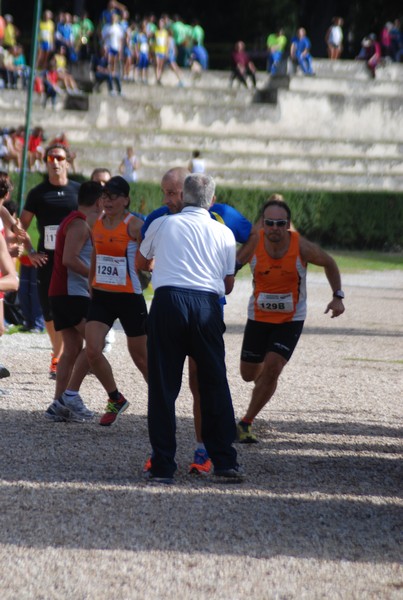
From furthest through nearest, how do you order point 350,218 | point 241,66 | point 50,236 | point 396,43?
point 396,43
point 241,66
point 350,218
point 50,236

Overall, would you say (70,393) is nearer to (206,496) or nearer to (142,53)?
(206,496)

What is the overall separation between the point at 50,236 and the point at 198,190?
3.95 m

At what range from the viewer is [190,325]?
6.84m

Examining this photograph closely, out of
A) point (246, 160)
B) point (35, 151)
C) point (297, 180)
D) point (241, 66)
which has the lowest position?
point (297, 180)

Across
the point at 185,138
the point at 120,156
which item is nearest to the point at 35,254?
the point at 120,156

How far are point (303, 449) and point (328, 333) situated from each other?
7249mm

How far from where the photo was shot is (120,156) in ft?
108

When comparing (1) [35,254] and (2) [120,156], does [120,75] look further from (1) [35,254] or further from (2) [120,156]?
(1) [35,254]

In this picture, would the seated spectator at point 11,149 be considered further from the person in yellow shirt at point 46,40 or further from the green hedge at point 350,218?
the green hedge at point 350,218

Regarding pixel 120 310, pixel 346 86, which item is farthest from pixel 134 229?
pixel 346 86

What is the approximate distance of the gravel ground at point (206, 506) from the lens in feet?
16.7

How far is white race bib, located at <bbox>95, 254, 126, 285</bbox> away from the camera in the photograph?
848 cm

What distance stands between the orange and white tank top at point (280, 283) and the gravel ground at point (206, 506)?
2.84 ft

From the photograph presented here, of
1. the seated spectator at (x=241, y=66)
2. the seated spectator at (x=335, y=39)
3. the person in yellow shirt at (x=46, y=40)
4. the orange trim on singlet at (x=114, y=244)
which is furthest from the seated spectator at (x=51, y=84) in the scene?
the orange trim on singlet at (x=114, y=244)
